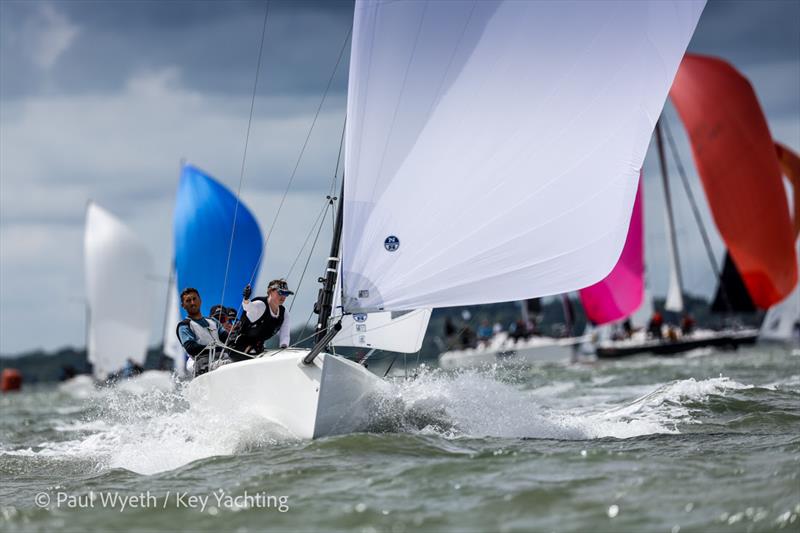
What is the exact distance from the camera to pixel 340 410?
293 inches

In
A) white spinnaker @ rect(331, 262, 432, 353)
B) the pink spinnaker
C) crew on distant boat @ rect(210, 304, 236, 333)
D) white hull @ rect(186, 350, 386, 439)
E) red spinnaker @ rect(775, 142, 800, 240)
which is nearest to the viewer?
white hull @ rect(186, 350, 386, 439)

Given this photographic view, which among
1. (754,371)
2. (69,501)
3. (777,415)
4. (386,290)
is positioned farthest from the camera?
(754,371)

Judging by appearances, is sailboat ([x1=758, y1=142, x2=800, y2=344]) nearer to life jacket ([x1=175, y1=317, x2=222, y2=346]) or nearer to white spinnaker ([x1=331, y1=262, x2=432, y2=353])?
white spinnaker ([x1=331, y1=262, x2=432, y2=353])

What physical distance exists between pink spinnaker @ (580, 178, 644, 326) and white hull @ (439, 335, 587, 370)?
1.19 meters

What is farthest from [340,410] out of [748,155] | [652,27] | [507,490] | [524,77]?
[748,155]

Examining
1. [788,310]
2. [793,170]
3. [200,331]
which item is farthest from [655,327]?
[200,331]

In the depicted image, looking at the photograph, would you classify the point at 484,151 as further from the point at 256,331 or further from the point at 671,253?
the point at 671,253

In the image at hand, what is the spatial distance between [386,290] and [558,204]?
61.3 inches

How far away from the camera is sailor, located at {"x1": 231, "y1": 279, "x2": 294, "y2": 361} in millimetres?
8312

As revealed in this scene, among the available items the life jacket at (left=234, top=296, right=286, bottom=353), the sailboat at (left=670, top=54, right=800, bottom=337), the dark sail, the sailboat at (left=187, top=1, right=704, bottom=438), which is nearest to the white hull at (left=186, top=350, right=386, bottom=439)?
the sailboat at (left=187, top=1, right=704, bottom=438)

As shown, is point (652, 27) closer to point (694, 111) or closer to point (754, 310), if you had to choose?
point (694, 111)

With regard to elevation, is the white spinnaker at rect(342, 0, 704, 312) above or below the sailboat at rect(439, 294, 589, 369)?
above

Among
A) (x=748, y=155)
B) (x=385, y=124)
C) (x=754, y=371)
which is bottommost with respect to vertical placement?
(x=754, y=371)

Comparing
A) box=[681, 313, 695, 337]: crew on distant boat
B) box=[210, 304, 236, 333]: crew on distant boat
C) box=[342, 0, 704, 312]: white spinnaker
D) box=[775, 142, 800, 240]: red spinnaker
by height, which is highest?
box=[775, 142, 800, 240]: red spinnaker
